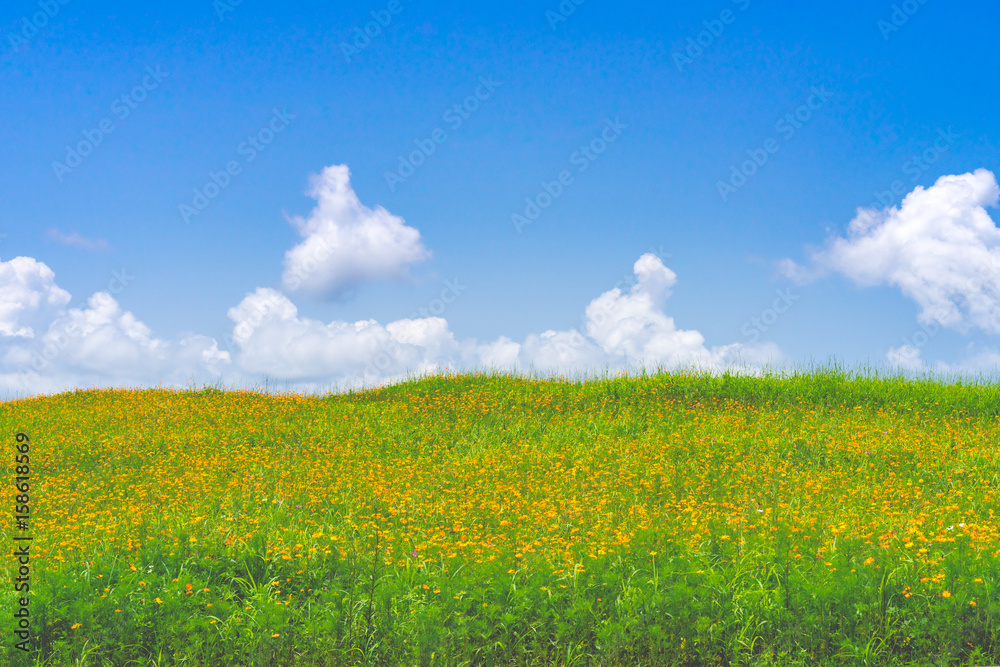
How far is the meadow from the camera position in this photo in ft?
17.3

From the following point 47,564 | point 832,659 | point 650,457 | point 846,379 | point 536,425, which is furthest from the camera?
point 846,379

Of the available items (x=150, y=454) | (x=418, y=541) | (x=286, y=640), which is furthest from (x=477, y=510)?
(x=150, y=454)

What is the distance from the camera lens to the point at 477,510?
29.7ft

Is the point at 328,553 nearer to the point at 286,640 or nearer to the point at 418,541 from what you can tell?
the point at 418,541

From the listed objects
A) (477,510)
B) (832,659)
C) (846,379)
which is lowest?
(832,659)

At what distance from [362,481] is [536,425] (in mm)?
5123

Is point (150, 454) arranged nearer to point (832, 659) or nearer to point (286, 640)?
point (286, 640)

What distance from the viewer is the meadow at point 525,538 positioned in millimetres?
5273

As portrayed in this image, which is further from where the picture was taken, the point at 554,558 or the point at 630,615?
the point at 554,558

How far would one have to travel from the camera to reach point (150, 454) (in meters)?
13.6

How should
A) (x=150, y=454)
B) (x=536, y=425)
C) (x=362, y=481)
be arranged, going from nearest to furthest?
(x=362, y=481) < (x=150, y=454) < (x=536, y=425)

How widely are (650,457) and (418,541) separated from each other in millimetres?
5181

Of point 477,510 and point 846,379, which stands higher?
point 846,379

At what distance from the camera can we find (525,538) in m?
7.79
